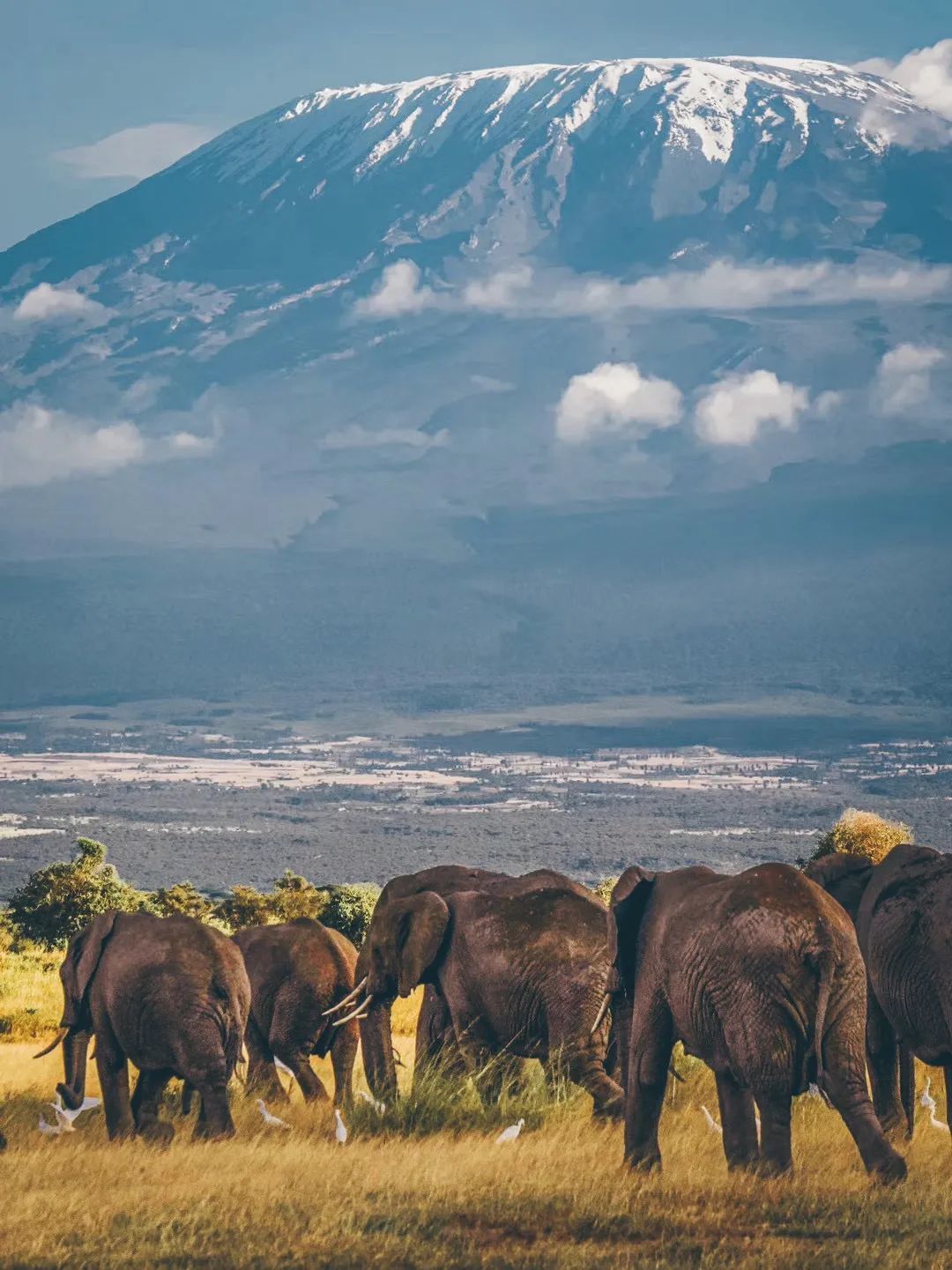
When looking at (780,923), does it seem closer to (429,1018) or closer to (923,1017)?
(923,1017)

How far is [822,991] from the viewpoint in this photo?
16.0m

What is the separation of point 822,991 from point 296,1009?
30.6 feet

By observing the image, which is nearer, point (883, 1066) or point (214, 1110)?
point (883, 1066)

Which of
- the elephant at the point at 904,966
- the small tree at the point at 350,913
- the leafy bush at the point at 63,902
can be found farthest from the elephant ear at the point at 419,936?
the leafy bush at the point at 63,902

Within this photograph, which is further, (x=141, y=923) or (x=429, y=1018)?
(x=429, y=1018)

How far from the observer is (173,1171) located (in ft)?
58.5

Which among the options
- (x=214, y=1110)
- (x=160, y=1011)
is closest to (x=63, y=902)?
(x=160, y=1011)

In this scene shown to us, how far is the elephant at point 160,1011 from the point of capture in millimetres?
20156

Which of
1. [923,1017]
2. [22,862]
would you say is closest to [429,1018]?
[923,1017]

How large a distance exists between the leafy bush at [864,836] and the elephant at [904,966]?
22649 mm

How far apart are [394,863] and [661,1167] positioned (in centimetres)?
16928

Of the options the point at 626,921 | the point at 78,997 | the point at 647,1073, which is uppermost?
the point at 626,921

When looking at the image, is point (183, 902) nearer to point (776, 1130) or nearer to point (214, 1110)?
point (214, 1110)

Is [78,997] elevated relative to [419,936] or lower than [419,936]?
lower
